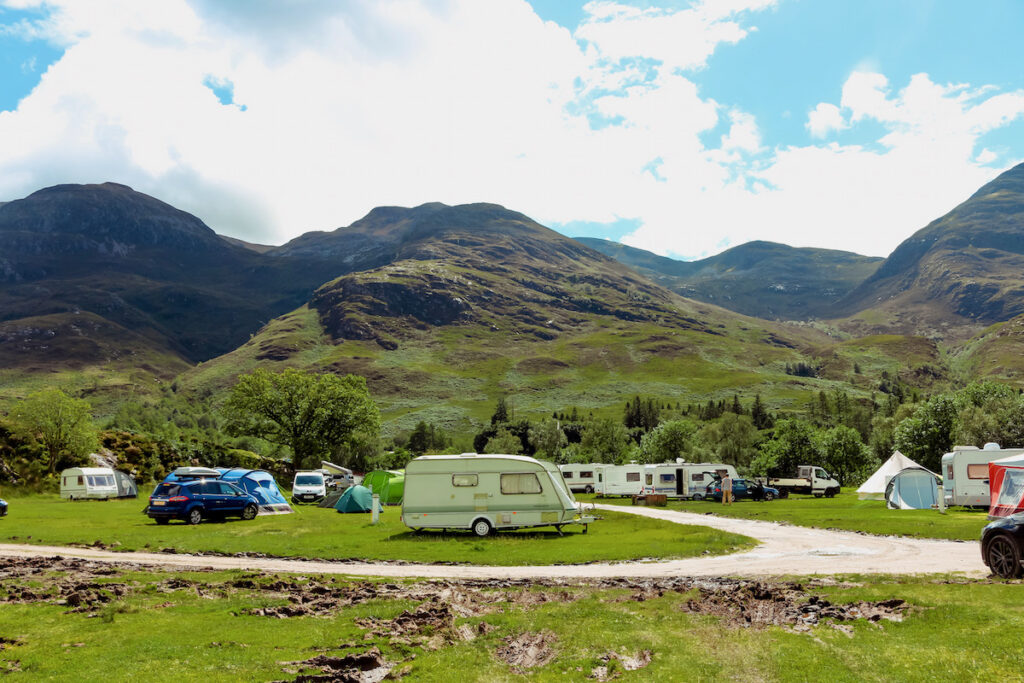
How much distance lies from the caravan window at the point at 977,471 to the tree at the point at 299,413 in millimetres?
54494

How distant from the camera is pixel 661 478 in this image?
185ft

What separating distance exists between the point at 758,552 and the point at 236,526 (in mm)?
20437

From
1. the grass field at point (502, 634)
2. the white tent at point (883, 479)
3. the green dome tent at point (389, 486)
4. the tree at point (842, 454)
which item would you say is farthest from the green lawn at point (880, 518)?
the tree at point (842, 454)

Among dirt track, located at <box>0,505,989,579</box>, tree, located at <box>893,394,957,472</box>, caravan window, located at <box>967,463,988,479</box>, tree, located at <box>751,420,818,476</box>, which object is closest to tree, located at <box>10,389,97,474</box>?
dirt track, located at <box>0,505,989,579</box>

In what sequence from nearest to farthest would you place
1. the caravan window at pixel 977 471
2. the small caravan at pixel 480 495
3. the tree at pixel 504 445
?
the small caravan at pixel 480 495
the caravan window at pixel 977 471
the tree at pixel 504 445

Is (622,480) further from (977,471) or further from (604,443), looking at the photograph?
(604,443)

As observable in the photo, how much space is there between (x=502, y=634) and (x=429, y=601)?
290 centimetres

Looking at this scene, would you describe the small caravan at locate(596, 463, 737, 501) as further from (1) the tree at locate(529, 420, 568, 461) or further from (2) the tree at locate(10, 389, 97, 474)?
(1) the tree at locate(529, 420, 568, 461)

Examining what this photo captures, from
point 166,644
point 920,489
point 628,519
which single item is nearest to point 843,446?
point 920,489

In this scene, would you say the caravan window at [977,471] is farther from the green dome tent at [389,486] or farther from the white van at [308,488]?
the white van at [308,488]

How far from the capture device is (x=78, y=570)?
16281mm

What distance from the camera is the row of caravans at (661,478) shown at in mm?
54812

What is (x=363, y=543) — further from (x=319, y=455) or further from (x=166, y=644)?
(x=319, y=455)

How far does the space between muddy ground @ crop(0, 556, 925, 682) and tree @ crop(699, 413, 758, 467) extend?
79356mm
